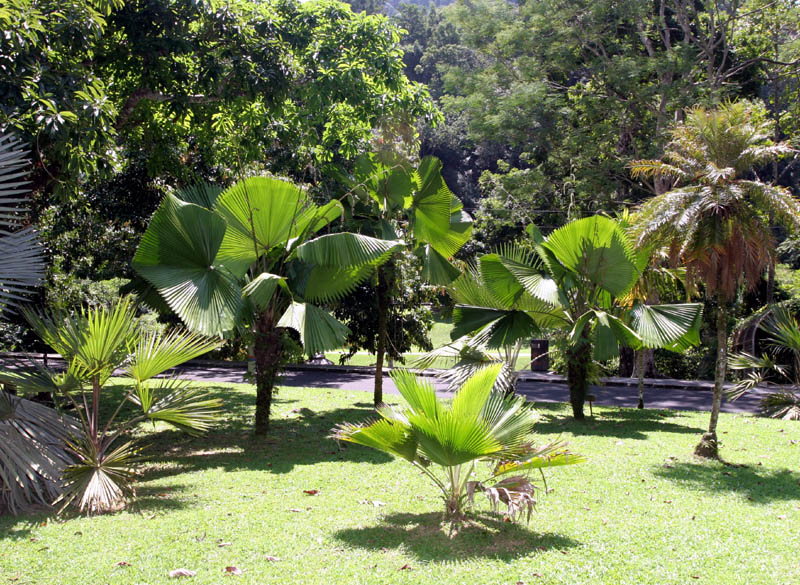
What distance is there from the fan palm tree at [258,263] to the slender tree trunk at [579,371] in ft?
14.8

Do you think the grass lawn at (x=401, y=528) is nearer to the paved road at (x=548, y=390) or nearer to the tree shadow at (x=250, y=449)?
the tree shadow at (x=250, y=449)

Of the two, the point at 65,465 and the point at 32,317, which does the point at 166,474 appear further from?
the point at 32,317

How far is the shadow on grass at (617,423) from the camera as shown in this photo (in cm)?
1171

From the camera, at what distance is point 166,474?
8.46 meters

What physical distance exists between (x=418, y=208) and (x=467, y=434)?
7337 millimetres

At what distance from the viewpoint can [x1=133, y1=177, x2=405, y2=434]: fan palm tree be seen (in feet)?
29.6

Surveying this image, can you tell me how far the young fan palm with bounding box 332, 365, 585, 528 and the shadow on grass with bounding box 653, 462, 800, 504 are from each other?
303cm

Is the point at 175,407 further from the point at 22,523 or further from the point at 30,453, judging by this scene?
the point at 22,523

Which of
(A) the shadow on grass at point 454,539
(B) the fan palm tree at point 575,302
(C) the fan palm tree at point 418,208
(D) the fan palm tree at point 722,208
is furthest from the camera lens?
(C) the fan palm tree at point 418,208

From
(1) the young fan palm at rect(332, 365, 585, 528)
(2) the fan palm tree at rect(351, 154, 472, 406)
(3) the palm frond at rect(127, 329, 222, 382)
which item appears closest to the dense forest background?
(2) the fan palm tree at rect(351, 154, 472, 406)

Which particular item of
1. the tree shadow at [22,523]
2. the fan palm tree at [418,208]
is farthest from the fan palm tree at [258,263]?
the tree shadow at [22,523]

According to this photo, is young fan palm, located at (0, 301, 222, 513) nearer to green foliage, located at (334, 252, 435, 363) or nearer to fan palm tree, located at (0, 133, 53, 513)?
fan palm tree, located at (0, 133, 53, 513)

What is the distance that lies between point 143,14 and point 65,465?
23.5 feet

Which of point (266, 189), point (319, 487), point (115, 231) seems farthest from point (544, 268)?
point (115, 231)
